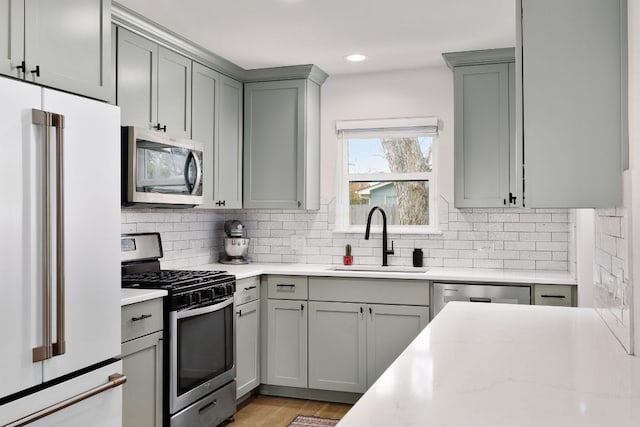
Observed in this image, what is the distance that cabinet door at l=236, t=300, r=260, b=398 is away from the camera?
12.8 feet

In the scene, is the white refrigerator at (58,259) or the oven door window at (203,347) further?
the oven door window at (203,347)

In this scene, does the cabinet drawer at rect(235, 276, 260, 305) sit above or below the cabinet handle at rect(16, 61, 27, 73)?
below

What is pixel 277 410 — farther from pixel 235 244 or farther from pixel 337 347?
pixel 235 244

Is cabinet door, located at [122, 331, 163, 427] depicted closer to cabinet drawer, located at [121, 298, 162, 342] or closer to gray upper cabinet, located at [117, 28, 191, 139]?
cabinet drawer, located at [121, 298, 162, 342]

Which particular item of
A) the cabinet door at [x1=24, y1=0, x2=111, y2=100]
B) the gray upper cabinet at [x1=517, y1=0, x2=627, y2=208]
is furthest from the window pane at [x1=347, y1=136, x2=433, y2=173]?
the gray upper cabinet at [x1=517, y1=0, x2=627, y2=208]

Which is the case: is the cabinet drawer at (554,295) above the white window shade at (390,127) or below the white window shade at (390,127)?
below

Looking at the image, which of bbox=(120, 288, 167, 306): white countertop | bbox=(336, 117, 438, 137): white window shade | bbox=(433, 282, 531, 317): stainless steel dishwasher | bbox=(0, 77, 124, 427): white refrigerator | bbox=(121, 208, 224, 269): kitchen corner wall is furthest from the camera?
bbox=(336, 117, 438, 137): white window shade

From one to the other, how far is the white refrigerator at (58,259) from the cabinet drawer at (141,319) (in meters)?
0.27

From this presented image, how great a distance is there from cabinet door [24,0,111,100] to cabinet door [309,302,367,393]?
86.7 inches

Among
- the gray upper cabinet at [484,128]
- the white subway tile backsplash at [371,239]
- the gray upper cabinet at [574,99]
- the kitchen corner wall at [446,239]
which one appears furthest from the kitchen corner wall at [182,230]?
the gray upper cabinet at [574,99]

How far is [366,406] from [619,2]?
1.42m

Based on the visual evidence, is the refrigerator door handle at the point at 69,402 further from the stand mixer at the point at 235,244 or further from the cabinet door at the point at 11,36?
the stand mixer at the point at 235,244

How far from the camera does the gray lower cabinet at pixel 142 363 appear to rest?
2.72 meters

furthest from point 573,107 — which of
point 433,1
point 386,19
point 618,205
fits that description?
point 386,19
